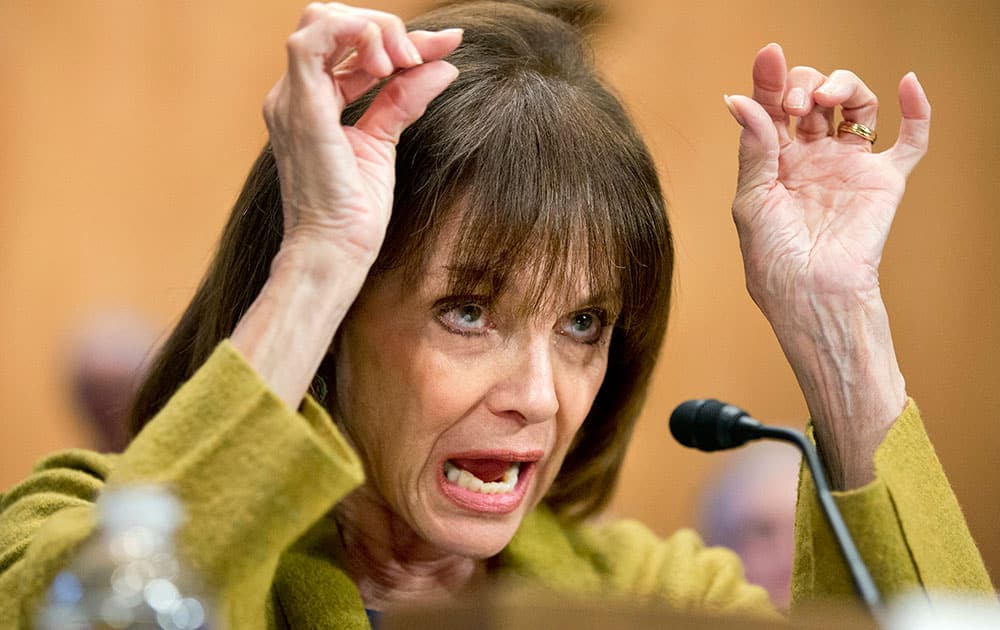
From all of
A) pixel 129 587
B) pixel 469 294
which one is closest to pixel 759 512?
pixel 469 294

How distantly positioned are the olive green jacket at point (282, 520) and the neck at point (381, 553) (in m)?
0.04

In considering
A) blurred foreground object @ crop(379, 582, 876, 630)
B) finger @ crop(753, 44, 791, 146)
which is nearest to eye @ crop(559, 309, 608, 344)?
finger @ crop(753, 44, 791, 146)

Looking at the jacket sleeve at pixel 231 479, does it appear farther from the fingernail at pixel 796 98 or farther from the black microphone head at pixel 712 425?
the fingernail at pixel 796 98

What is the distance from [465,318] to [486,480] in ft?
0.66

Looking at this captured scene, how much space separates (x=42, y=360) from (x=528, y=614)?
9.18 ft

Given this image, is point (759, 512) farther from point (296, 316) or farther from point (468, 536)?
point (296, 316)

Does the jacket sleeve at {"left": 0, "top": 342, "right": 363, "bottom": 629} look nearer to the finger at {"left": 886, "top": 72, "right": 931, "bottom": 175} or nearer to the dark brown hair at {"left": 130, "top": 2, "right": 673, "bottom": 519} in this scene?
the dark brown hair at {"left": 130, "top": 2, "right": 673, "bottom": 519}

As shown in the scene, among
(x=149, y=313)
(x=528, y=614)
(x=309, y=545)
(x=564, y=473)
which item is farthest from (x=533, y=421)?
(x=149, y=313)

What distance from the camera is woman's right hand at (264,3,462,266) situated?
1151mm

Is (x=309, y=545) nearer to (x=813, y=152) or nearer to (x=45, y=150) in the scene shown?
(x=813, y=152)

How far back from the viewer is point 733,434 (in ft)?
3.67

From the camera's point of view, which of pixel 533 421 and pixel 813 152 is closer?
pixel 533 421

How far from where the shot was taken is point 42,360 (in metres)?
3.19

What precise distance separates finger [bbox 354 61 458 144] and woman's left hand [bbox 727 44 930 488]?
1.21ft
